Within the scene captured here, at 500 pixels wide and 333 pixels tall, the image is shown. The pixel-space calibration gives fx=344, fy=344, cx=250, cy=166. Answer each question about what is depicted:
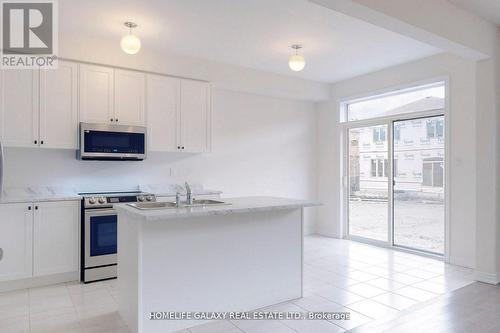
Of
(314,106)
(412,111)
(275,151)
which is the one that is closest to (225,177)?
(275,151)

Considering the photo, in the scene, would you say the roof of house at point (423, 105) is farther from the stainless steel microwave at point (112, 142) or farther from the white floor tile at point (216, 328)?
the white floor tile at point (216, 328)

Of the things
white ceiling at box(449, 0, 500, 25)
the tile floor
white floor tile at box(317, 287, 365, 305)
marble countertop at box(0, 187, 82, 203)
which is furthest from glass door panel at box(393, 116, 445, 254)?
marble countertop at box(0, 187, 82, 203)

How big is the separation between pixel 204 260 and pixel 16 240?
2147 mm

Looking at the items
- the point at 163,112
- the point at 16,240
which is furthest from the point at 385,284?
the point at 16,240

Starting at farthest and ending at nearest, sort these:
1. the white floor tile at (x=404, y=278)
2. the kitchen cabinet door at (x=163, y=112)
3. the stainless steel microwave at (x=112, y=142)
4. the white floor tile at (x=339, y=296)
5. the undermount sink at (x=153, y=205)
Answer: the kitchen cabinet door at (x=163, y=112) < the stainless steel microwave at (x=112, y=142) < the white floor tile at (x=404, y=278) < the white floor tile at (x=339, y=296) < the undermount sink at (x=153, y=205)

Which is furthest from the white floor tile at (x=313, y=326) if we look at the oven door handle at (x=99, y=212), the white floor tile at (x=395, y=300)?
the oven door handle at (x=99, y=212)

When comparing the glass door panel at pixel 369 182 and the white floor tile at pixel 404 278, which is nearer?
the white floor tile at pixel 404 278

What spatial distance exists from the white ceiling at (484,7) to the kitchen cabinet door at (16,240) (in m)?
4.72

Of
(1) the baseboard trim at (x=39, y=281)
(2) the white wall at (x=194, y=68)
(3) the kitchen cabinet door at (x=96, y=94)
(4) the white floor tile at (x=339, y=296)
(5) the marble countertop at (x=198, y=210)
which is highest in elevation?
(2) the white wall at (x=194, y=68)

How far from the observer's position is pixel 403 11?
2.88 m

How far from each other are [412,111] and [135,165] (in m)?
4.03

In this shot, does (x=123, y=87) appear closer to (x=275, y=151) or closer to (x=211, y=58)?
(x=211, y=58)

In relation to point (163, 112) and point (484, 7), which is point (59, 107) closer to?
point (163, 112)

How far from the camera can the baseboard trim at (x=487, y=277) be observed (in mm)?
3672
